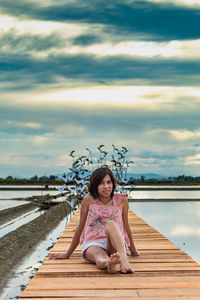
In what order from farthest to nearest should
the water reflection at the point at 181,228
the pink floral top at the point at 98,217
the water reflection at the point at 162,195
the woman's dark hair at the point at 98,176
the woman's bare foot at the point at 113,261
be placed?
1. the water reflection at the point at 162,195
2. the water reflection at the point at 181,228
3. the pink floral top at the point at 98,217
4. the woman's dark hair at the point at 98,176
5. the woman's bare foot at the point at 113,261

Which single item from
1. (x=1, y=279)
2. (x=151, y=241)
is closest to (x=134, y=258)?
(x=151, y=241)

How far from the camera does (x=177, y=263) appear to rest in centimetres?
414

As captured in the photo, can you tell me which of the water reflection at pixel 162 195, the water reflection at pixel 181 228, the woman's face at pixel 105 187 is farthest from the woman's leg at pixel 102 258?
the water reflection at pixel 162 195

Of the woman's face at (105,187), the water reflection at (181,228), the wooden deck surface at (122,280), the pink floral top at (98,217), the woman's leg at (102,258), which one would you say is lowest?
the water reflection at (181,228)

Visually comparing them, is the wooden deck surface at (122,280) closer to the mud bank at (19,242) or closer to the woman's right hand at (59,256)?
the woman's right hand at (59,256)

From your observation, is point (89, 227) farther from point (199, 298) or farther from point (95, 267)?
point (199, 298)

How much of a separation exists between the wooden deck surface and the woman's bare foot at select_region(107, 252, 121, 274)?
0.05m

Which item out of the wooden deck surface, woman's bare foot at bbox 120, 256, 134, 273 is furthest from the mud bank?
woman's bare foot at bbox 120, 256, 134, 273

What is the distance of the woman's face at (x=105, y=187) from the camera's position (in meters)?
4.05

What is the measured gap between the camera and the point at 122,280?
3.46 meters

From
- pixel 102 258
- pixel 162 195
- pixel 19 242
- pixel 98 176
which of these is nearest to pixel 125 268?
pixel 102 258

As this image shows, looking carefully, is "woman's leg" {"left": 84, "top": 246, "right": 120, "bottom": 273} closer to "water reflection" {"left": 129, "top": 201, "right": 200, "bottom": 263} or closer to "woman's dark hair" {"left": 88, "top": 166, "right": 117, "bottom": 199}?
"woman's dark hair" {"left": 88, "top": 166, "right": 117, "bottom": 199}

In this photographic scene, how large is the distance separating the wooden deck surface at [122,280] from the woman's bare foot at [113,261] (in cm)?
5

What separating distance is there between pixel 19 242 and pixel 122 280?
5.63m
